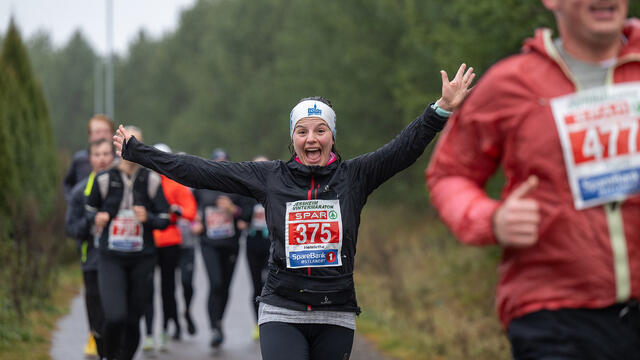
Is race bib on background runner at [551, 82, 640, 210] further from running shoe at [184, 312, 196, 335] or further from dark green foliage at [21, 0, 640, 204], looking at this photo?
running shoe at [184, 312, 196, 335]

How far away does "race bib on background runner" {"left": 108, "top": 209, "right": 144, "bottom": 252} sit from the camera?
8.02 metres

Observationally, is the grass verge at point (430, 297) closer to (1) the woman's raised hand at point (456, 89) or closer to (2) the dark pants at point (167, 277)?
(2) the dark pants at point (167, 277)

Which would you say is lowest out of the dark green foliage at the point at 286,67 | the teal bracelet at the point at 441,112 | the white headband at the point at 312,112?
the teal bracelet at the point at 441,112

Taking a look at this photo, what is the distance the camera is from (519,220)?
2.90 metres

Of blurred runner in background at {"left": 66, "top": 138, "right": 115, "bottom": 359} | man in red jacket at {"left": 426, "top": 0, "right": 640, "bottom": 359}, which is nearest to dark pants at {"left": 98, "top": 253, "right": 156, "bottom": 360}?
blurred runner in background at {"left": 66, "top": 138, "right": 115, "bottom": 359}

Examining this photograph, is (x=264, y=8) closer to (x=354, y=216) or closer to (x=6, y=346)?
(x=6, y=346)

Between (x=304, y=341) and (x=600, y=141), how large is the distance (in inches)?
95.0

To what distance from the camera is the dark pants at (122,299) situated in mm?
7797

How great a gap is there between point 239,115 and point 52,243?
35198 millimetres

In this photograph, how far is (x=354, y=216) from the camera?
5211 mm

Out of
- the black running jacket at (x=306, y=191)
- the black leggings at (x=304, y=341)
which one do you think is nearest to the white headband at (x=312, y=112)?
the black running jacket at (x=306, y=191)

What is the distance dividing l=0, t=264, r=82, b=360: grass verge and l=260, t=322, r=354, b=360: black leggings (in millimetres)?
5620

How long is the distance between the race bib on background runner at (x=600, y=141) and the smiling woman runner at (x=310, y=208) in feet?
6.10

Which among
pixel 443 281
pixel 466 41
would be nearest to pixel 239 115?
pixel 443 281
